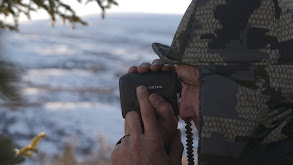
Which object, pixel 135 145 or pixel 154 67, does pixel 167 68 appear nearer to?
pixel 154 67

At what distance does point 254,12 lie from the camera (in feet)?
3.84

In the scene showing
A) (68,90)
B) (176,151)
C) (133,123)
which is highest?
(133,123)

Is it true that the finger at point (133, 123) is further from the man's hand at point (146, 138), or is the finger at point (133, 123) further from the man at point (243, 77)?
the man at point (243, 77)

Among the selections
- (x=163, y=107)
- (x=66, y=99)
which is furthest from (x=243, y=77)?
(x=66, y=99)

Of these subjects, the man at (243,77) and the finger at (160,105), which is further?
the finger at (160,105)

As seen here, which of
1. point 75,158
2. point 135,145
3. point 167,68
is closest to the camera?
point 135,145

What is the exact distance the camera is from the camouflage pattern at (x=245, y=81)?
1.15 meters

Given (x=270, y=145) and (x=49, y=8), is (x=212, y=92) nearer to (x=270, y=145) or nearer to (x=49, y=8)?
(x=270, y=145)

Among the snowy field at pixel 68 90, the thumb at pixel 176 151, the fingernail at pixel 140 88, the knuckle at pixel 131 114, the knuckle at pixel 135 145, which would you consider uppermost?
the fingernail at pixel 140 88

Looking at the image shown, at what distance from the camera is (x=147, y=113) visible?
144cm

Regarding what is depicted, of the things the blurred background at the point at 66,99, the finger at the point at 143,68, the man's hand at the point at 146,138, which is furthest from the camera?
the blurred background at the point at 66,99

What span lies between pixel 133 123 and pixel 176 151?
0.21 m

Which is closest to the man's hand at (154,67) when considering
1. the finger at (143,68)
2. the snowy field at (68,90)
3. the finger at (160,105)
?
the finger at (143,68)

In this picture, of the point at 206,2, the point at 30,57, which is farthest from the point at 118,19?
the point at 206,2
